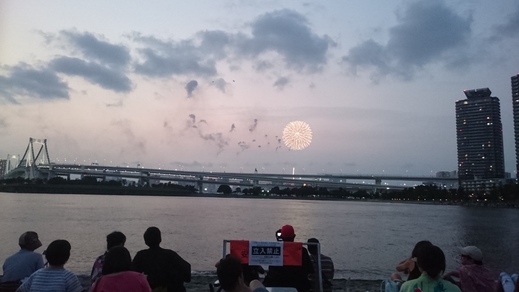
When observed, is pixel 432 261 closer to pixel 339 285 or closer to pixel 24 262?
pixel 24 262

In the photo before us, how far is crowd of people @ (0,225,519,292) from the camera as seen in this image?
307 centimetres

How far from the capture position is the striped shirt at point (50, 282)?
11.4ft

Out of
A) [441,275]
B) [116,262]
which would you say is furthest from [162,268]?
[441,275]

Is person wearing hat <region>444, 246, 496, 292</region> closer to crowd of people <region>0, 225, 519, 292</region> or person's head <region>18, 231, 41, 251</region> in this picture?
crowd of people <region>0, 225, 519, 292</region>

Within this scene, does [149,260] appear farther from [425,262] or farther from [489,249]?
[489,249]

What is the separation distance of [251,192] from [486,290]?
145 m

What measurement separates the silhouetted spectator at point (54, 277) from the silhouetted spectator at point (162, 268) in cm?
80

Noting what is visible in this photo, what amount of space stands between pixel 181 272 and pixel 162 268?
0.59ft

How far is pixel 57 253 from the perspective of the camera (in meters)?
3.52

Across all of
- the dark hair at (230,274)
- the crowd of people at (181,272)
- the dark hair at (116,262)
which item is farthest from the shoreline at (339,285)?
the dark hair at (230,274)

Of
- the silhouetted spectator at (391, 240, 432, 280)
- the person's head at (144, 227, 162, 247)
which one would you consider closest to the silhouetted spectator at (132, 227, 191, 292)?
the person's head at (144, 227, 162, 247)

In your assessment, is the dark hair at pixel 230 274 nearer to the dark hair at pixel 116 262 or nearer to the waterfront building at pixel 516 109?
the dark hair at pixel 116 262

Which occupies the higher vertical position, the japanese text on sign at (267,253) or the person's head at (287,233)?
the person's head at (287,233)

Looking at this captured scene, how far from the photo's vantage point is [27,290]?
3480 mm
